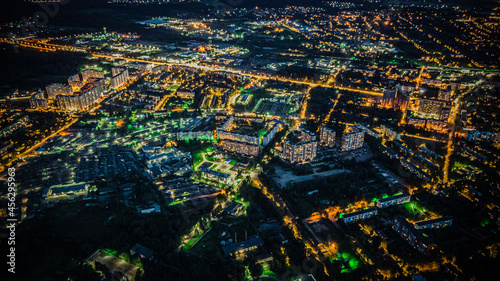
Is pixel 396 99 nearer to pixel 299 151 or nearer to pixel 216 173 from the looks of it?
pixel 299 151

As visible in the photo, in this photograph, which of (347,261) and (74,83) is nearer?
(347,261)

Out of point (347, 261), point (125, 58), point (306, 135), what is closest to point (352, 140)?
point (306, 135)

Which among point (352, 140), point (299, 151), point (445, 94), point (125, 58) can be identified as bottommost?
point (299, 151)

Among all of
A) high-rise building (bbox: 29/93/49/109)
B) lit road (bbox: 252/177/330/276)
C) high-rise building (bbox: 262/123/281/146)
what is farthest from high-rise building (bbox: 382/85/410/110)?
high-rise building (bbox: 29/93/49/109)

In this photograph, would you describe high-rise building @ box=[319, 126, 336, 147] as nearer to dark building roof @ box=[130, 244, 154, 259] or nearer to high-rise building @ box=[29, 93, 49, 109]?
dark building roof @ box=[130, 244, 154, 259]

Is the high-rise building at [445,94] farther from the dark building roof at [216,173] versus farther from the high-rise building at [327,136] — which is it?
the dark building roof at [216,173]
